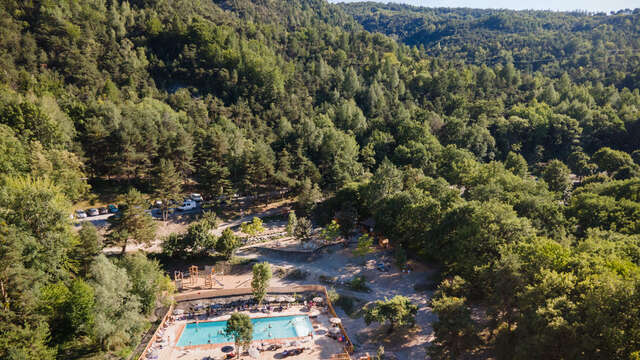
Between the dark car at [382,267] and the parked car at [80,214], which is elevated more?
the parked car at [80,214]

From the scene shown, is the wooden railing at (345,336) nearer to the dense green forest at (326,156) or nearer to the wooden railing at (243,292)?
the wooden railing at (243,292)

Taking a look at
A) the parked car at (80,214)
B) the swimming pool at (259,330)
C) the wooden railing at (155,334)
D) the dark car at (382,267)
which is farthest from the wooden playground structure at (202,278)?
the dark car at (382,267)

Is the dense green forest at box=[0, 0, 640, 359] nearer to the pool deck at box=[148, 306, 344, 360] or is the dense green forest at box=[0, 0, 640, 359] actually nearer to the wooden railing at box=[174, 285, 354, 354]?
the pool deck at box=[148, 306, 344, 360]

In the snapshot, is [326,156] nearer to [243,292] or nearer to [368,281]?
[368,281]

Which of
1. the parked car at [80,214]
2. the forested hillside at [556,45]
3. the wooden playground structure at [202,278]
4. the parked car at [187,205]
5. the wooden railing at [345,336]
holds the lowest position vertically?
the wooden railing at [345,336]

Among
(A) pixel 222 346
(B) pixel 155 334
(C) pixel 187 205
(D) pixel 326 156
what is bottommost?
(A) pixel 222 346

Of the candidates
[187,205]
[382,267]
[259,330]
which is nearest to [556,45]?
[382,267]

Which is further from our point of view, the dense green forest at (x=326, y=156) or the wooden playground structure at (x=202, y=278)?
the wooden playground structure at (x=202, y=278)
